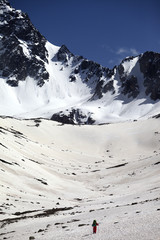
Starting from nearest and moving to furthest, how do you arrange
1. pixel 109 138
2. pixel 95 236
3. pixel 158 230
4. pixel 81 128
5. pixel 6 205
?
pixel 158 230, pixel 95 236, pixel 6 205, pixel 109 138, pixel 81 128

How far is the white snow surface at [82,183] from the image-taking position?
19.9m

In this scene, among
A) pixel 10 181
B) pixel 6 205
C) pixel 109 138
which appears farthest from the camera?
pixel 109 138

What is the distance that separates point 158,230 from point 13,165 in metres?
47.7

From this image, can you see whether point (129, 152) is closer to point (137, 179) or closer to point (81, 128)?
point (81, 128)

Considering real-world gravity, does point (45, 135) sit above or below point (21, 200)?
above

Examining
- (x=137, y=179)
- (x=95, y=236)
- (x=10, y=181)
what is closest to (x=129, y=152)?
(x=137, y=179)

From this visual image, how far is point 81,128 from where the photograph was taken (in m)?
162

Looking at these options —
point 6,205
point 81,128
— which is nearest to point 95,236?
point 6,205

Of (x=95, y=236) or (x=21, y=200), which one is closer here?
(x=95, y=236)

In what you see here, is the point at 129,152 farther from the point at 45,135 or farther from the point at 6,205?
the point at 6,205

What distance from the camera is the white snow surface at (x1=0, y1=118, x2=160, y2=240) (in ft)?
65.3

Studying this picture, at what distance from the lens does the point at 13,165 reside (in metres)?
58.6

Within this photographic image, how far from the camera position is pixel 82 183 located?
215 feet

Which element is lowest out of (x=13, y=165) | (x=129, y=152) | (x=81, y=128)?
(x=13, y=165)
